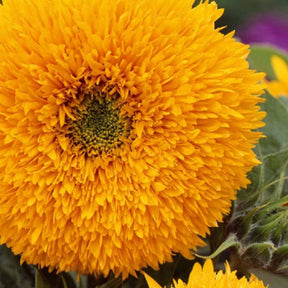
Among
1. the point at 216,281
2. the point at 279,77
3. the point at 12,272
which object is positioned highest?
the point at 279,77

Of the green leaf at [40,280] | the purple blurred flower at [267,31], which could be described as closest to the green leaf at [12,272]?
the green leaf at [40,280]

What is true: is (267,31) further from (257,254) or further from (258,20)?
(257,254)

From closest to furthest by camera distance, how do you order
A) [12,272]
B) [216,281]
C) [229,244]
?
[216,281]
[229,244]
[12,272]

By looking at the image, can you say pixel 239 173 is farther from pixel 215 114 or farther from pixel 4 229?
pixel 4 229

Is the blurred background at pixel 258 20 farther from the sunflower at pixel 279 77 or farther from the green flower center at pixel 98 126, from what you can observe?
the green flower center at pixel 98 126

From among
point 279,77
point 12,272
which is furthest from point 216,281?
point 279,77

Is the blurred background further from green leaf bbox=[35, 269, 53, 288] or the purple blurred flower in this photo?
green leaf bbox=[35, 269, 53, 288]
